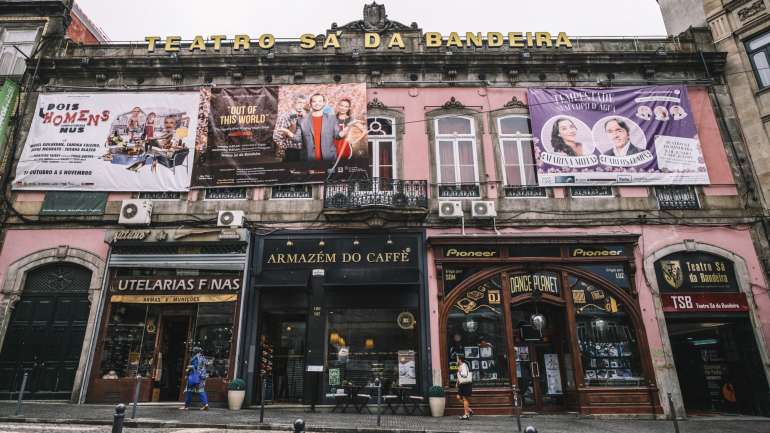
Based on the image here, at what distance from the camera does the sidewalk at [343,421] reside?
852 centimetres

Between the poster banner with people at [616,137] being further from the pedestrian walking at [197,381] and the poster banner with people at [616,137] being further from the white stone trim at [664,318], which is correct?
the pedestrian walking at [197,381]

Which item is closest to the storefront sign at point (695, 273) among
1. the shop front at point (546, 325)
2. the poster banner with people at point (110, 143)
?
the shop front at point (546, 325)

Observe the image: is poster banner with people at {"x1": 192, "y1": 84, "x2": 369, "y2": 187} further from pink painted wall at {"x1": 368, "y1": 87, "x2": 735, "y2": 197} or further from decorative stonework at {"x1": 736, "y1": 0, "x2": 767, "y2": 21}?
decorative stonework at {"x1": 736, "y1": 0, "x2": 767, "y2": 21}

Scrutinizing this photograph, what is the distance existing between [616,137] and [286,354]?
11.9 meters

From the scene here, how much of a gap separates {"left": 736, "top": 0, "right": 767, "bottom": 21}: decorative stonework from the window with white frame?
25.4 ft

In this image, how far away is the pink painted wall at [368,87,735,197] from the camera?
43.4ft

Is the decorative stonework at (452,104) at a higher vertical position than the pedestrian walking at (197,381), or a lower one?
higher

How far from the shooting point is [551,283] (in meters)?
12.2

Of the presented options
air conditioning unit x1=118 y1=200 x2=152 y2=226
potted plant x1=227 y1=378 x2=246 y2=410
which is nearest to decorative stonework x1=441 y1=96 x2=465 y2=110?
air conditioning unit x1=118 y1=200 x2=152 y2=226

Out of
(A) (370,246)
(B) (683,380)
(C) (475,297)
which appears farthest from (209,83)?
(B) (683,380)

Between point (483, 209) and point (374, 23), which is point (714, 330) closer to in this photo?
point (483, 209)

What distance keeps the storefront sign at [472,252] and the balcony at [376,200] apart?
1287 millimetres

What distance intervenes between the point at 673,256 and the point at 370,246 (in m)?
8.69

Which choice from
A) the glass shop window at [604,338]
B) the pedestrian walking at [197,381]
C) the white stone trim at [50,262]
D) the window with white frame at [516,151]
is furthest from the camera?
the window with white frame at [516,151]
